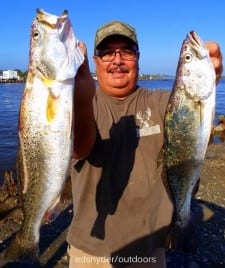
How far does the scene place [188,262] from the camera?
7.41 m

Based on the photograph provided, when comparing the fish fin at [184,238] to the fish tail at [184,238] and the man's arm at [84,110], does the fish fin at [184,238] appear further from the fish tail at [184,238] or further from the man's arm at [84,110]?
the man's arm at [84,110]

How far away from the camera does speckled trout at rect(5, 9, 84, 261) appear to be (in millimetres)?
2920

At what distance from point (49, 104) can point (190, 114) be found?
1.34 metres

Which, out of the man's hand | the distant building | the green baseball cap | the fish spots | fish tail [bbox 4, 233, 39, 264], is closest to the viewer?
the fish spots

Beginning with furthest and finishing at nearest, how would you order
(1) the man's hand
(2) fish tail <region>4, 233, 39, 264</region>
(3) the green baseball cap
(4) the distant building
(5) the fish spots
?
(4) the distant building, (3) the green baseball cap, (1) the man's hand, (2) fish tail <region>4, 233, 39, 264</region>, (5) the fish spots

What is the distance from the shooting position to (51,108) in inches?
115

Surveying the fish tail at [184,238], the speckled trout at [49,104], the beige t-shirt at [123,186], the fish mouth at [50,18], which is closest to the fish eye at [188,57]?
the beige t-shirt at [123,186]

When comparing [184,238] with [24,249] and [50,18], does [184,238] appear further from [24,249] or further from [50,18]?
[50,18]

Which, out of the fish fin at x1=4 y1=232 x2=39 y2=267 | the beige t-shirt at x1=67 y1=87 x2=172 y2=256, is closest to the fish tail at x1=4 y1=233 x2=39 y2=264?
the fish fin at x1=4 y1=232 x2=39 y2=267

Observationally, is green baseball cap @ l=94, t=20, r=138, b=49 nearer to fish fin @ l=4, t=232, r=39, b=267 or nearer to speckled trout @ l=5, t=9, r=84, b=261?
speckled trout @ l=5, t=9, r=84, b=261

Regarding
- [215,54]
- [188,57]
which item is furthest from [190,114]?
[215,54]

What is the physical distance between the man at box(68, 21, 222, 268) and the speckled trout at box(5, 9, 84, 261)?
97 centimetres

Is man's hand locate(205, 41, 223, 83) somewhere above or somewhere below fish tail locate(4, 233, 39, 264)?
above

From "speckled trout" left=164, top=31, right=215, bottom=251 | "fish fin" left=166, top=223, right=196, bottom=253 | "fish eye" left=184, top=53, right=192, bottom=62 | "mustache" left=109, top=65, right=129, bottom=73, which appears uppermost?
"fish eye" left=184, top=53, right=192, bottom=62
